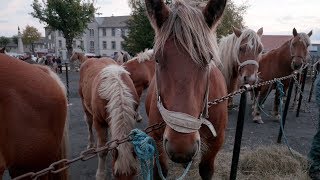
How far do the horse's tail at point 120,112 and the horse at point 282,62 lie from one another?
4.90 meters

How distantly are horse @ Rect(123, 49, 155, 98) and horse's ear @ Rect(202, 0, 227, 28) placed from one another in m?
4.86

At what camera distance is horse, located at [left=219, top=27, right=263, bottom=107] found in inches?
205

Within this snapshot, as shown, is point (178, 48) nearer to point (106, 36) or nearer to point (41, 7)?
point (41, 7)

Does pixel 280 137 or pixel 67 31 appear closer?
pixel 280 137

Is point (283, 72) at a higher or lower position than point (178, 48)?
lower

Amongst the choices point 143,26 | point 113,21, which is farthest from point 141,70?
point 113,21

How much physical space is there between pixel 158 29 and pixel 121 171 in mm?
1661

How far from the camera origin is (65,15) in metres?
25.5

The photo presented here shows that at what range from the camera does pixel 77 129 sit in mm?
7203

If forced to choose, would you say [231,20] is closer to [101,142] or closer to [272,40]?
[101,142]

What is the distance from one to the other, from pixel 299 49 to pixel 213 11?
21.1 ft

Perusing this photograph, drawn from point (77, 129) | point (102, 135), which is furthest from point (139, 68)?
point (102, 135)

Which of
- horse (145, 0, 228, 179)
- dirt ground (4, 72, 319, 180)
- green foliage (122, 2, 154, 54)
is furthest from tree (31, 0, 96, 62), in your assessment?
horse (145, 0, 228, 179)

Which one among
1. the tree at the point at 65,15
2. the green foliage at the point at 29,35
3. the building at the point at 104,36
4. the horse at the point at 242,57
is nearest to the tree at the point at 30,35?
the green foliage at the point at 29,35
